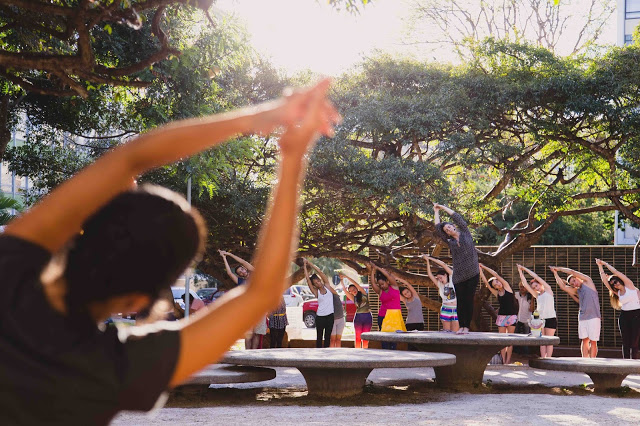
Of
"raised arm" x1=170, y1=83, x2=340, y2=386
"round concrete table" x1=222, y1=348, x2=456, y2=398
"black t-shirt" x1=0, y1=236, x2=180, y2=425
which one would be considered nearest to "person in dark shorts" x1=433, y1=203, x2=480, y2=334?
"round concrete table" x1=222, y1=348, x2=456, y2=398

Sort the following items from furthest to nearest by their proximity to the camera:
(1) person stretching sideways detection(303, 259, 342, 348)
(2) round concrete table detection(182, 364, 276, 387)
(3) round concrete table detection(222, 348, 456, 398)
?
(1) person stretching sideways detection(303, 259, 342, 348), (2) round concrete table detection(182, 364, 276, 387), (3) round concrete table detection(222, 348, 456, 398)

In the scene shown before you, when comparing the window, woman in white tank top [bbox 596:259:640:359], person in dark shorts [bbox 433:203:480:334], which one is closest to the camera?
person in dark shorts [bbox 433:203:480:334]

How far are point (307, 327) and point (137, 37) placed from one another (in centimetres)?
2010

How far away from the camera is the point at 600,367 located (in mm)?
11641

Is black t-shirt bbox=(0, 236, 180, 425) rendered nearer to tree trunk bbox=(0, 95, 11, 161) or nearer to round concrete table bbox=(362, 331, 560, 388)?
round concrete table bbox=(362, 331, 560, 388)

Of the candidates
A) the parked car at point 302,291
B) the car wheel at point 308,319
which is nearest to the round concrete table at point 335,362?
the car wheel at point 308,319

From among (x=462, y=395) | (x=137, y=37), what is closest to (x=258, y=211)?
(x=137, y=37)

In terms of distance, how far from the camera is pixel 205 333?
1.46 m

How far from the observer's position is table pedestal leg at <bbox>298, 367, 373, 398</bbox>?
11.4m

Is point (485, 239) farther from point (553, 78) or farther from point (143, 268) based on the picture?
point (143, 268)

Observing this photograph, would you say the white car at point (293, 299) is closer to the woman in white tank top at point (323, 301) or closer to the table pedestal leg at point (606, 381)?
the woman in white tank top at point (323, 301)

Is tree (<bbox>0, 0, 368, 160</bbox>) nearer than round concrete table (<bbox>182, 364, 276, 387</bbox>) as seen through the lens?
Yes

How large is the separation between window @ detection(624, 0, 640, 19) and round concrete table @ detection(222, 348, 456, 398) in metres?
27.1

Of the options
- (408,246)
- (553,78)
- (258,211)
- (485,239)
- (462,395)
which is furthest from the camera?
(485,239)
